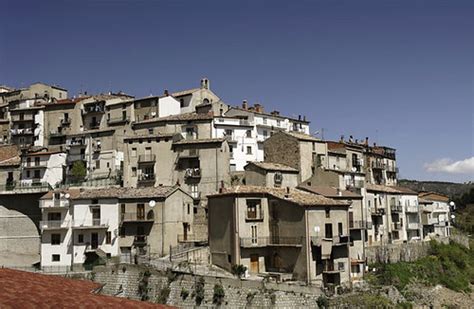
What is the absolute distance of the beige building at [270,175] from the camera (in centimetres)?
5453

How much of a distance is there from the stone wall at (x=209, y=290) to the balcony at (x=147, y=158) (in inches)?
717

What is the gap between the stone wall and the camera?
Result: 1469 inches

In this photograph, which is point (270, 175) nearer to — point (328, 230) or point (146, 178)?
point (328, 230)

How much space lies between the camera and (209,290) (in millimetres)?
38219

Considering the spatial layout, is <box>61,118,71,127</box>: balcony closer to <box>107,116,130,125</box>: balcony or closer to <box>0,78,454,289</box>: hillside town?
<box>0,78,454,289</box>: hillside town

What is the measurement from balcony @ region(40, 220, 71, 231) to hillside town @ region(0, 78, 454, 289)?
0.11m

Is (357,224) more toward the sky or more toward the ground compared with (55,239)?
more toward the sky

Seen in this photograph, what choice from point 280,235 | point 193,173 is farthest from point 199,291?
point 193,173

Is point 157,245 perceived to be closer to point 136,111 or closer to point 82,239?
Answer: point 82,239

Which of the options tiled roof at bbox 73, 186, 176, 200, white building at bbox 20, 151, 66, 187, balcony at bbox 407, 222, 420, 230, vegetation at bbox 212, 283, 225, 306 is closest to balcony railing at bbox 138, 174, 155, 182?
tiled roof at bbox 73, 186, 176, 200

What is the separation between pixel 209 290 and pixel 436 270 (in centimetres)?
3015

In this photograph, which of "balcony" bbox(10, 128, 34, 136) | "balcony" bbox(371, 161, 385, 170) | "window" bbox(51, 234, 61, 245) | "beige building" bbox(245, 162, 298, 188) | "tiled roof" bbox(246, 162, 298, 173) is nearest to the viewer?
"window" bbox(51, 234, 61, 245)

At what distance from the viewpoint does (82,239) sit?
159ft

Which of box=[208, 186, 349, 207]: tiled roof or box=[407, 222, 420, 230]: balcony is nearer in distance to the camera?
box=[208, 186, 349, 207]: tiled roof
